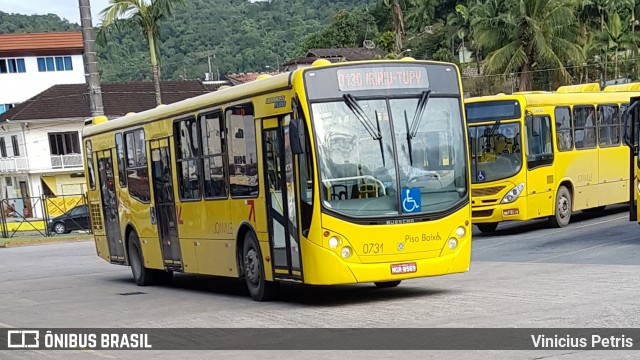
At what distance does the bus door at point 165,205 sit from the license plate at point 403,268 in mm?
5833

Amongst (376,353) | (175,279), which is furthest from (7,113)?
(376,353)

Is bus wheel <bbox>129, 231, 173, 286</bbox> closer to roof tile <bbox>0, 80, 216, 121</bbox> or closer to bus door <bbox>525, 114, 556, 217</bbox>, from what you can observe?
bus door <bbox>525, 114, 556, 217</bbox>

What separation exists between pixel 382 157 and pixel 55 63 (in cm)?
7320

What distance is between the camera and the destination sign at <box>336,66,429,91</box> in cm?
1337

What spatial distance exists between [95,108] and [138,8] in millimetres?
18160

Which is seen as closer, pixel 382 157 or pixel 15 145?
pixel 382 157

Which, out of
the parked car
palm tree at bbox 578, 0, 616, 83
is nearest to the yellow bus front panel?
the parked car

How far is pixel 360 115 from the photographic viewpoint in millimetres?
13234

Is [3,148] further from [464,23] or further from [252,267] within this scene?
[252,267]

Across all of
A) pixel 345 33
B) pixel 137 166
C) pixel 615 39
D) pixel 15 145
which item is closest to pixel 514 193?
pixel 137 166

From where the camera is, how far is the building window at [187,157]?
16719 mm

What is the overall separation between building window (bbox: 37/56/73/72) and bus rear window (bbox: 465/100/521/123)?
2519 inches

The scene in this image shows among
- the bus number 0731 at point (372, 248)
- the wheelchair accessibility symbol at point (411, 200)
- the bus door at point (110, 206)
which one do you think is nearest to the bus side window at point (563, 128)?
the bus door at point (110, 206)

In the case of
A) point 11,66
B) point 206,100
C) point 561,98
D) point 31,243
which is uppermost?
point 11,66
